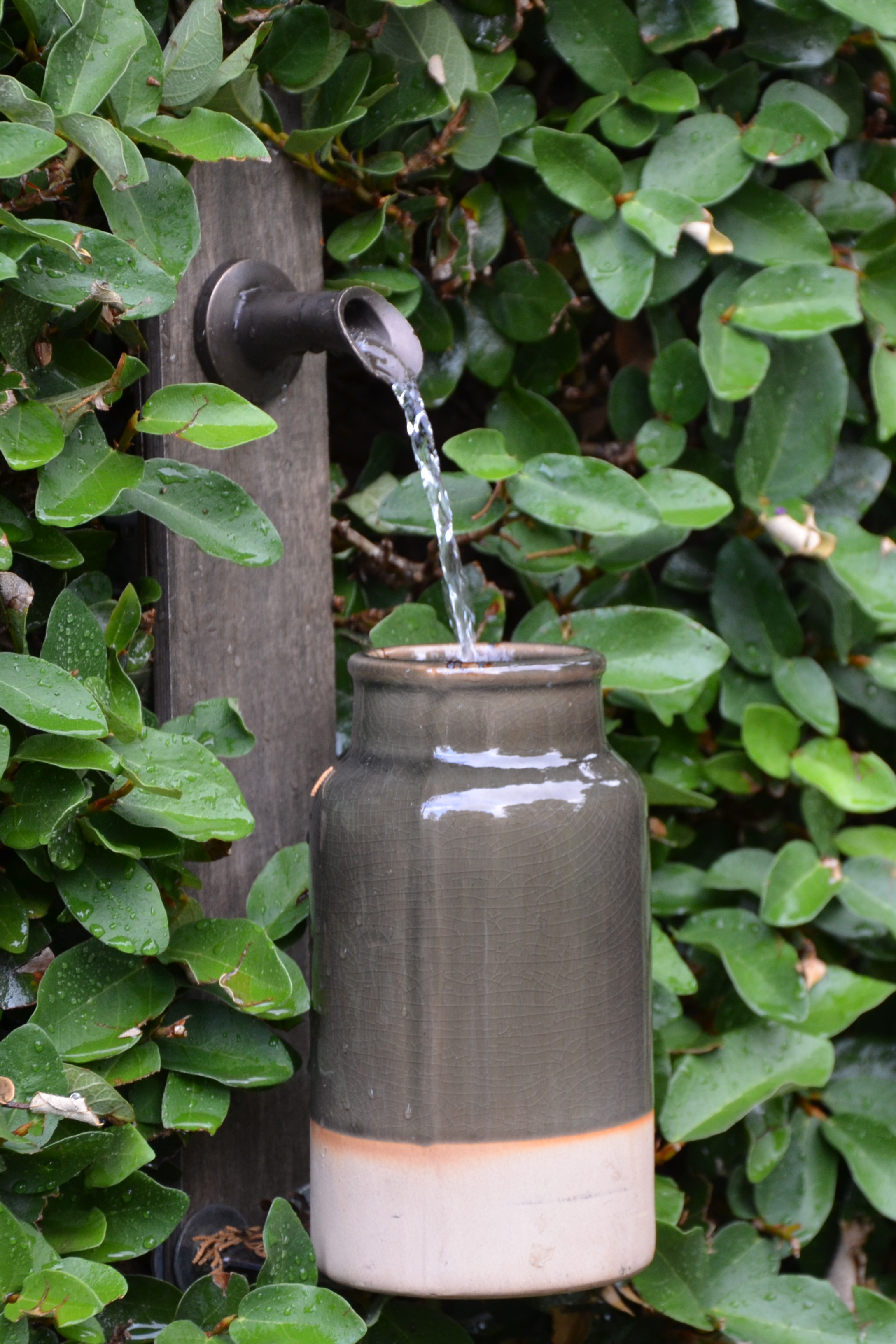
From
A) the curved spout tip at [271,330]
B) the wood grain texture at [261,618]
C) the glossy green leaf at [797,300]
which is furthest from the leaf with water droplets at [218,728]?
the glossy green leaf at [797,300]

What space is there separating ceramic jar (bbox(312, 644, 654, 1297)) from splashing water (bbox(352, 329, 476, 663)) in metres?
0.12

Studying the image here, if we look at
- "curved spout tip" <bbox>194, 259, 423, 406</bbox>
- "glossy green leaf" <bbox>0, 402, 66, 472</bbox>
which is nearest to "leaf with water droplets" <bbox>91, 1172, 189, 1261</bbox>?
"glossy green leaf" <bbox>0, 402, 66, 472</bbox>

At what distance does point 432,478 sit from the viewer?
3.43 feet

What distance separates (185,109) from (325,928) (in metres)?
0.57

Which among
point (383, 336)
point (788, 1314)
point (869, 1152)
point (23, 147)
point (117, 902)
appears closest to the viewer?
point (23, 147)

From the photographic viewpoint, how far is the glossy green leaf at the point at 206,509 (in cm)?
88

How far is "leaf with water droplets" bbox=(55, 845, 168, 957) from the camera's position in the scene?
837 millimetres

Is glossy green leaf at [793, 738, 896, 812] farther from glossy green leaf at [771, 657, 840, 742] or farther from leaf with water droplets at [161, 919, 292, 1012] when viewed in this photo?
leaf with water droplets at [161, 919, 292, 1012]

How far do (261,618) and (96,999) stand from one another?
0.31 m

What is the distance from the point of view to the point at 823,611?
4.23 ft

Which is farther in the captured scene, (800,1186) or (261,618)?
(800,1186)

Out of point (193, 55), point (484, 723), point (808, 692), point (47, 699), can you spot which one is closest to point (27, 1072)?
point (47, 699)

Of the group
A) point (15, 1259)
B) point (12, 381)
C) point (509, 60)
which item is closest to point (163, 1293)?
point (15, 1259)

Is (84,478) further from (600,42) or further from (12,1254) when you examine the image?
(600,42)
